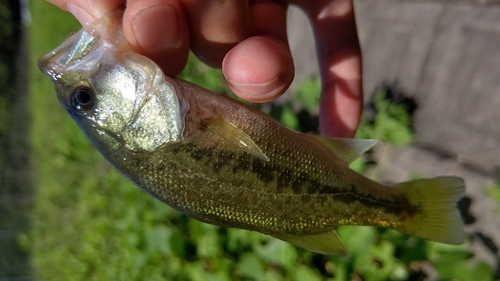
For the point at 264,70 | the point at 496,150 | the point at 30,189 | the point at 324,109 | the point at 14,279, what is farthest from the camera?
the point at 30,189

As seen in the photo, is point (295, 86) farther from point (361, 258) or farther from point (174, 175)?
point (174, 175)

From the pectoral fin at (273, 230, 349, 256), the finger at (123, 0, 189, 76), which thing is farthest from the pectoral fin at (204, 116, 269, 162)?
the pectoral fin at (273, 230, 349, 256)

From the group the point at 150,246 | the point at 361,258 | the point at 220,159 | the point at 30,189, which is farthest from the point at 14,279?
the point at 220,159

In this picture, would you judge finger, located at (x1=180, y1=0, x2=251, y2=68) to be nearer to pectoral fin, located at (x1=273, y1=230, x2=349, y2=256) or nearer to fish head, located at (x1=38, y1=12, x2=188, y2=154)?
fish head, located at (x1=38, y1=12, x2=188, y2=154)

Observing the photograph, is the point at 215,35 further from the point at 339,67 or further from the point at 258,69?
the point at 339,67

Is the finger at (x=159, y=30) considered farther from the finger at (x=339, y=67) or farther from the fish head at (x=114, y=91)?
the finger at (x=339, y=67)

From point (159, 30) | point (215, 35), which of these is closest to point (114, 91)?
point (159, 30)
